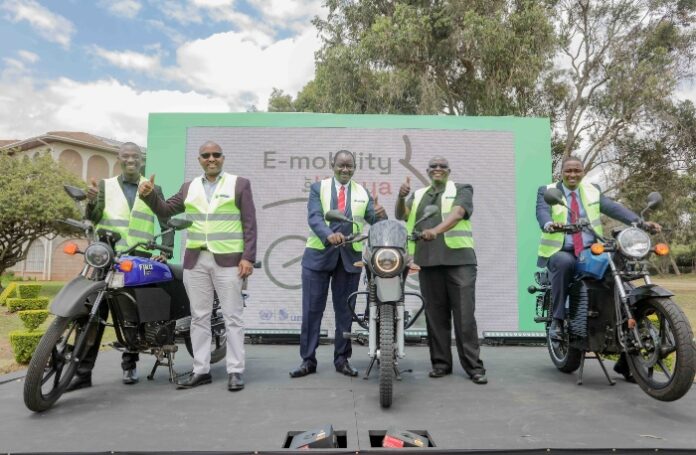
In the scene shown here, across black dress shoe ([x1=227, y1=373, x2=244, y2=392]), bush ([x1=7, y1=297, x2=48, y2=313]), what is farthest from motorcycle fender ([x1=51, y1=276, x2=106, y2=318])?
bush ([x1=7, y1=297, x2=48, y2=313])

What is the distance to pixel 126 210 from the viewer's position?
3.84 metres

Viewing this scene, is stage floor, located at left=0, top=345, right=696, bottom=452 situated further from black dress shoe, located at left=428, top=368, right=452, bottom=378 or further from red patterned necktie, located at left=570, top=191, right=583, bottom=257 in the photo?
red patterned necktie, located at left=570, top=191, right=583, bottom=257

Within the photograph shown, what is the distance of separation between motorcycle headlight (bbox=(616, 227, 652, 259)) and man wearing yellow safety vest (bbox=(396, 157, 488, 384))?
3.17 feet

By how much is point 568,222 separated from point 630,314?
2.91 ft

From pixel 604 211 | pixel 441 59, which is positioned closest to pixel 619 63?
pixel 441 59

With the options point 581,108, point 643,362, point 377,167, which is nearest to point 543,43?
point 581,108

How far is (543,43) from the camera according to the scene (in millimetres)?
12898

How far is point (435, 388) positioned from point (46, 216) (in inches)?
628

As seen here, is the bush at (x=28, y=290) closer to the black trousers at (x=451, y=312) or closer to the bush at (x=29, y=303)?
the bush at (x=29, y=303)

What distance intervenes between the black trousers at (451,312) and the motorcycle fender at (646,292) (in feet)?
3.32

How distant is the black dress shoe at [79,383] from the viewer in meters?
3.43

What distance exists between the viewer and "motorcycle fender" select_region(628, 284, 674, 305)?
10.1ft

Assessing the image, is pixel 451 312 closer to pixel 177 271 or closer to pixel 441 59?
pixel 177 271

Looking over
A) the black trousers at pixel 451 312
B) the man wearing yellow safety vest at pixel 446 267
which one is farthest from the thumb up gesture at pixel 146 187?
the black trousers at pixel 451 312
